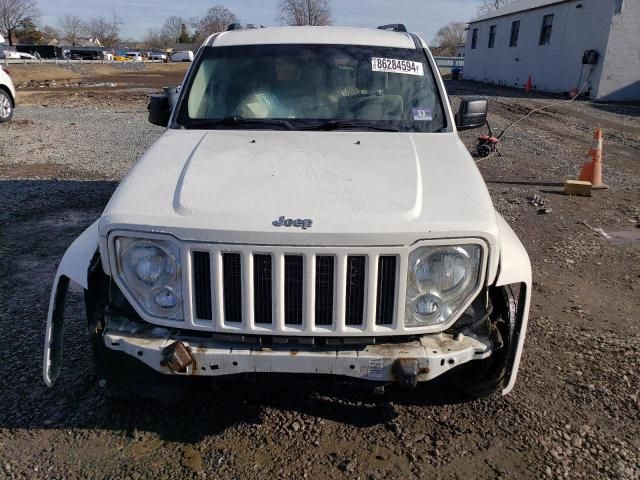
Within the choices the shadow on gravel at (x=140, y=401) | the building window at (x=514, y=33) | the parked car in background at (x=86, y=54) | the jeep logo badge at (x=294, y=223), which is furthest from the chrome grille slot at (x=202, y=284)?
the parked car in background at (x=86, y=54)

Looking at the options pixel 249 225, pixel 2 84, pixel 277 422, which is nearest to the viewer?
pixel 249 225

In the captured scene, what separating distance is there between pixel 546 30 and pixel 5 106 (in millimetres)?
26381

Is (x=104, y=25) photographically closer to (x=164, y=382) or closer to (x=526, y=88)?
(x=526, y=88)

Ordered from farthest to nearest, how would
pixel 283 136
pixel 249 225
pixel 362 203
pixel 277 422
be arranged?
pixel 283 136 < pixel 277 422 < pixel 362 203 < pixel 249 225

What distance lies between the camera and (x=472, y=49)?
42281 mm

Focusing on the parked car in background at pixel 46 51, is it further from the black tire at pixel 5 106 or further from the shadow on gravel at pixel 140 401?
the shadow on gravel at pixel 140 401

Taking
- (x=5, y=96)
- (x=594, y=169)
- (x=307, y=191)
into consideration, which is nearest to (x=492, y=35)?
(x=5, y=96)

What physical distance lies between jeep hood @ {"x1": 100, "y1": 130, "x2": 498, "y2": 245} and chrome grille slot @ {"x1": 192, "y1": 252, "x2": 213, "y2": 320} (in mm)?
105

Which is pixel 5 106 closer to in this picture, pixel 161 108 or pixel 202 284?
pixel 161 108

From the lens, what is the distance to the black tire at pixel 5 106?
13.5 metres

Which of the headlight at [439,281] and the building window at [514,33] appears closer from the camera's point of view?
the headlight at [439,281]

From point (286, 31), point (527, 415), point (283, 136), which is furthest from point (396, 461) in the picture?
point (286, 31)

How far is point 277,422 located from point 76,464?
3.39ft

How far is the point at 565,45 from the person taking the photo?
2638cm
